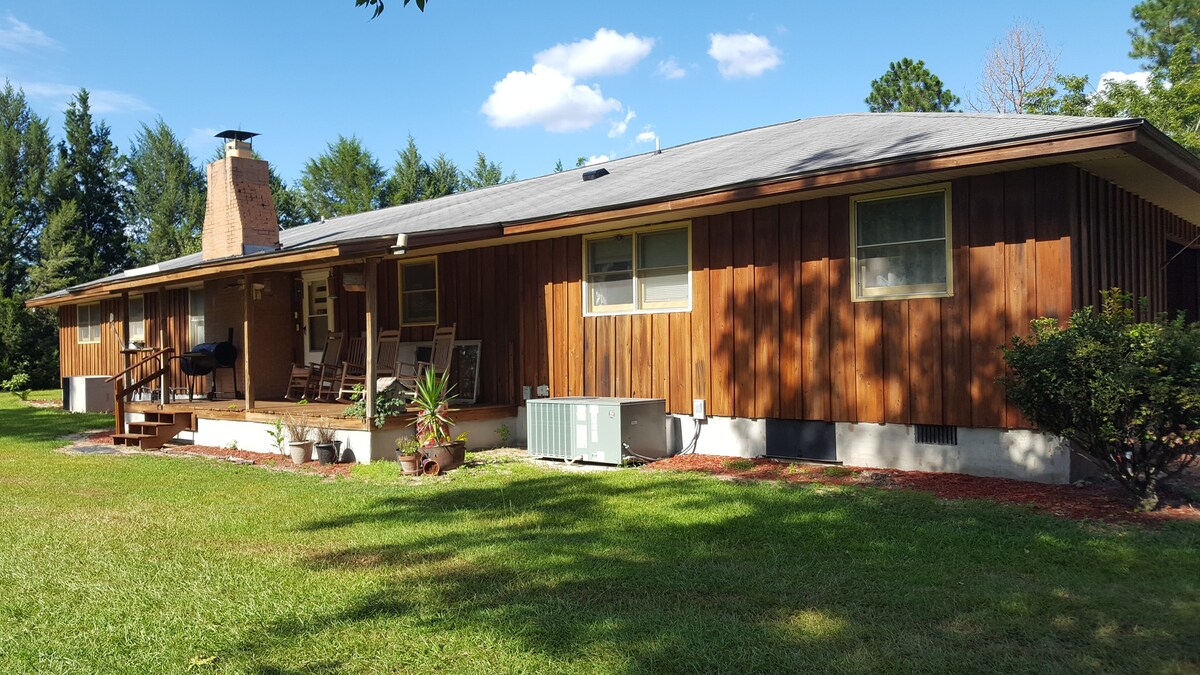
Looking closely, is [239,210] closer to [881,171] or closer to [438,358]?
[438,358]

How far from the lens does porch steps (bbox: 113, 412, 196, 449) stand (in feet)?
37.8

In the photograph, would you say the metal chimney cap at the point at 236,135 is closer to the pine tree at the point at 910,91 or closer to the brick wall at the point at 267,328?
the brick wall at the point at 267,328

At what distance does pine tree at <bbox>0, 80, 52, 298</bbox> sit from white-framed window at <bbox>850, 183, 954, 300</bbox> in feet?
122

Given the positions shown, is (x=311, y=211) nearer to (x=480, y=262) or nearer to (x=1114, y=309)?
(x=480, y=262)

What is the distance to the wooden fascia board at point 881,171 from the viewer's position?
Result: 20.0ft

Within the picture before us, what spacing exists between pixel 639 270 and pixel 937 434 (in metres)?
3.65

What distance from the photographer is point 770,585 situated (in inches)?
172

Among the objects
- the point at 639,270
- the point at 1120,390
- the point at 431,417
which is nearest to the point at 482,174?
the point at 639,270

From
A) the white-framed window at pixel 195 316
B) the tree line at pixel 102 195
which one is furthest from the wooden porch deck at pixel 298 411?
the tree line at pixel 102 195

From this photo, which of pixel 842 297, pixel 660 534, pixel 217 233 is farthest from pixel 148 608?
pixel 217 233

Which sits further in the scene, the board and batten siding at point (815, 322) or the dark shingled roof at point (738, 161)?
the dark shingled roof at point (738, 161)

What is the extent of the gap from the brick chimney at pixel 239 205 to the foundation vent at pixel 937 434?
10163 mm

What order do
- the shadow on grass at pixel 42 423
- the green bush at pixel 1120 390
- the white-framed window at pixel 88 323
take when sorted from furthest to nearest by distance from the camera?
the white-framed window at pixel 88 323 → the shadow on grass at pixel 42 423 → the green bush at pixel 1120 390

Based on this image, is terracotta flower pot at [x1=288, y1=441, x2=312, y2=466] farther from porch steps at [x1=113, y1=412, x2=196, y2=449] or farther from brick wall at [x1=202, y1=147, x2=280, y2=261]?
brick wall at [x1=202, y1=147, x2=280, y2=261]
